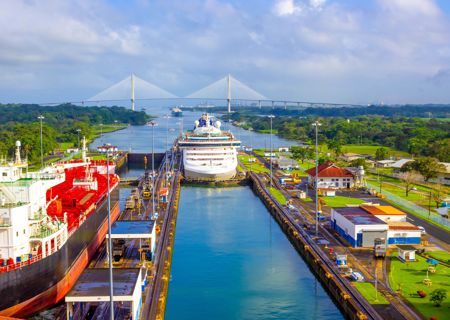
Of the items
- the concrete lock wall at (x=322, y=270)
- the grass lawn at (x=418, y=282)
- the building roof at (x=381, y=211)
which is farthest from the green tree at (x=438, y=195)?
the grass lawn at (x=418, y=282)

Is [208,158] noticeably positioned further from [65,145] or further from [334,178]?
[65,145]

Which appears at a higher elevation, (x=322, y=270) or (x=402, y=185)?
(x=402, y=185)

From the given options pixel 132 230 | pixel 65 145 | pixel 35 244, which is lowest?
pixel 132 230

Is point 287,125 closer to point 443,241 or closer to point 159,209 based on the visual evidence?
point 159,209

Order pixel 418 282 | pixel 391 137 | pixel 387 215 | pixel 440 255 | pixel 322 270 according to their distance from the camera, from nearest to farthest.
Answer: pixel 418 282 → pixel 322 270 → pixel 440 255 → pixel 387 215 → pixel 391 137

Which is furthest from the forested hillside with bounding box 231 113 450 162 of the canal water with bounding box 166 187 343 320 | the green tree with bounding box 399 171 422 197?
the canal water with bounding box 166 187 343 320

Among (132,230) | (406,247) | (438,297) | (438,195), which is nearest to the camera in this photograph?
(438,297)

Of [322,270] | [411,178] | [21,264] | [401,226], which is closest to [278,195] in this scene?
[411,178]

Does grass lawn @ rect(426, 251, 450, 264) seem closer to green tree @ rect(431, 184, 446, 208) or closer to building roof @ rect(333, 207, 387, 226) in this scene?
building roof @ rect(333, 207, 387, 226)
